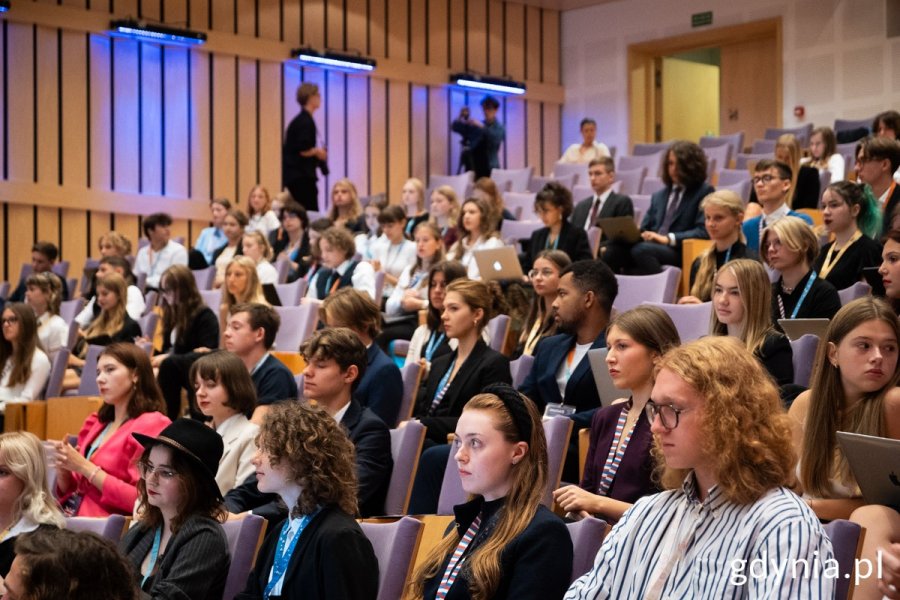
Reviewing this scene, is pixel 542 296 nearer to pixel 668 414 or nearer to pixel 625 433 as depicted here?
pixel 625 433

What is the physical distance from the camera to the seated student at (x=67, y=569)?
1905 millimetres

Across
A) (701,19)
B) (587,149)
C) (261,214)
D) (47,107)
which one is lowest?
(261,214)

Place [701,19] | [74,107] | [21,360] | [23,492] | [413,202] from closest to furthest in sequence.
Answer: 1. [23,492]
2. [21,360]
3. [413,202]
4. [74,107]
5. [701,19]

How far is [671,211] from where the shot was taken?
673cm

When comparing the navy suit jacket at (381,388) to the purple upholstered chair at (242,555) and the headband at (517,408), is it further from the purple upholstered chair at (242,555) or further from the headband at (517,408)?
the headband at (517,408)

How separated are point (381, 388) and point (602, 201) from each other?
11.4 ft

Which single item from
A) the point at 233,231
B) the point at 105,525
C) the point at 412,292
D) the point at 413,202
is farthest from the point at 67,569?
the point at 233,231

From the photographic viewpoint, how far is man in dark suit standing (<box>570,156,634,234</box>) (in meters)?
7.21

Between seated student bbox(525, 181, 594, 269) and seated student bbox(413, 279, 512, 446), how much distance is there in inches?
70.6

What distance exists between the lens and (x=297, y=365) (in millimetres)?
5750

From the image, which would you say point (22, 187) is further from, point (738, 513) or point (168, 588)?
point (738, 513)

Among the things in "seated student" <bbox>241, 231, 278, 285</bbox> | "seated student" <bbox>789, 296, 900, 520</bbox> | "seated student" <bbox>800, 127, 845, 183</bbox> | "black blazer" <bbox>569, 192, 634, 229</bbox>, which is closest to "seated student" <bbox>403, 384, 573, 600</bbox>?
"seated student" <bbox>789, 296, 900, 520</bbox>

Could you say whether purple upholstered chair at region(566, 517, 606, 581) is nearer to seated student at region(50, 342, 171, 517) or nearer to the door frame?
seated student at region(50, 342, 171, 517)

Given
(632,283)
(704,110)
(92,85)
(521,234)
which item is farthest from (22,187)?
(704,110)
